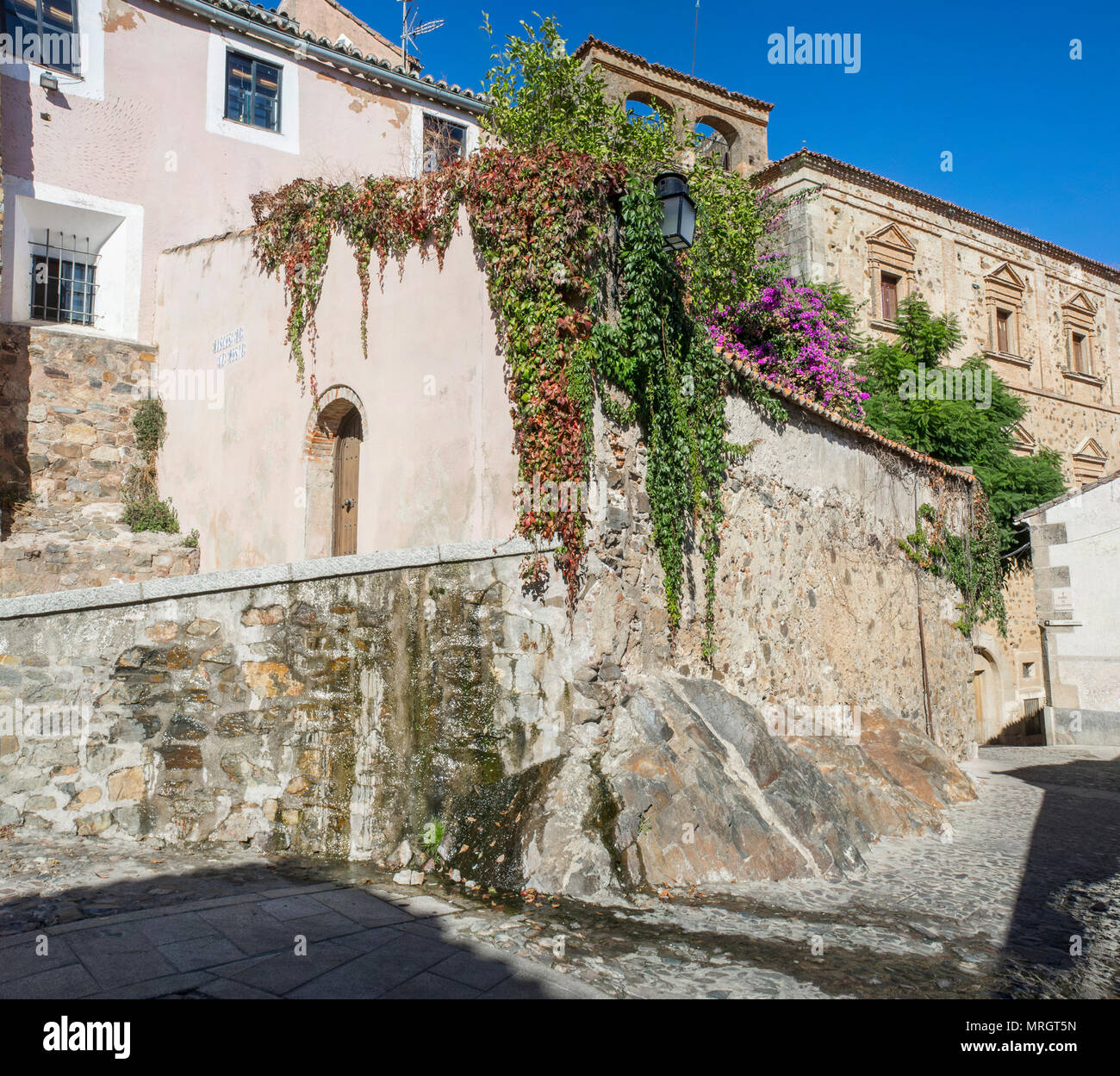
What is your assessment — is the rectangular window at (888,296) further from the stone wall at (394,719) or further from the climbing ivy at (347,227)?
the stone wall at (394,719)

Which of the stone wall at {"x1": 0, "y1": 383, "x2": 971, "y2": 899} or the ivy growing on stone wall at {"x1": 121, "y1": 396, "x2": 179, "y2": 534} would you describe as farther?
the ivy growing on stone wall at {"x1": 121, "y1": 396, "x2": 179, "y2": 534}

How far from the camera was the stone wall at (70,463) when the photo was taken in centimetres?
1041

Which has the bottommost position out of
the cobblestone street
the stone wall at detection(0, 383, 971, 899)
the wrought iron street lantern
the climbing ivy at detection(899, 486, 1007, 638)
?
the cobblestone street

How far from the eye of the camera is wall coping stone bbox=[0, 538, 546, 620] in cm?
596

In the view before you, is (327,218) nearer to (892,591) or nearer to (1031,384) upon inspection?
(892,591)

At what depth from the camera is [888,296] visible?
854 inches

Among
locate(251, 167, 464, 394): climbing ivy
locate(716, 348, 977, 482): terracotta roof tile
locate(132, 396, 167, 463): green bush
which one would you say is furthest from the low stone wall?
locate(132, 396, 167, 463): green bush

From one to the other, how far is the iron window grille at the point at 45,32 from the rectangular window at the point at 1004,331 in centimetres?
2192

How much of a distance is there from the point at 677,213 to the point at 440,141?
10.8 metres

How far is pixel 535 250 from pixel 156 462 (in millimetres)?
7442

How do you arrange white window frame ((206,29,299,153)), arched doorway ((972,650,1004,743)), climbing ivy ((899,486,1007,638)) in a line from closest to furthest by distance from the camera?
climbing ivy ((899,486,1007,638))
white window frame ((206,29,299,153))
arched doorway ((972,650,1004,743))

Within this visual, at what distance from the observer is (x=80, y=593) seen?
237 inches

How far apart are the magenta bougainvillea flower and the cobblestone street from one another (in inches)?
349

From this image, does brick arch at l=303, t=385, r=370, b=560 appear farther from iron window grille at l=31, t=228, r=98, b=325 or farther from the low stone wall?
the low stone wall
